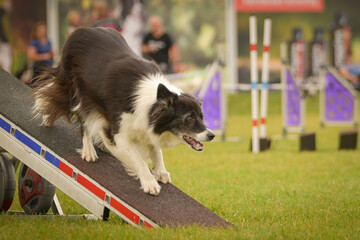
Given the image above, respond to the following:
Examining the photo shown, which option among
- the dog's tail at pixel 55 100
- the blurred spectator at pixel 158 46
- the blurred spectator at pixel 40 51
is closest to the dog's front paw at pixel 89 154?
the dog's tail at pixel 55 100

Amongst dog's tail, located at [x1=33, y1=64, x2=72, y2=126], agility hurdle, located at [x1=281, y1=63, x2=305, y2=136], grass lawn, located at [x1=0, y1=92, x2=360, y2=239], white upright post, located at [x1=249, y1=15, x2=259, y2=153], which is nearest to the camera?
grass lawn, located at [x1=0, y1=92, x2=360, y2=239]

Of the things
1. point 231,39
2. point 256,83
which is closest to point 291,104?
point 256,83

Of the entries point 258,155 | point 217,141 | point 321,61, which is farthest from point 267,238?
point 321,61

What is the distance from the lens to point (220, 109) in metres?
10.8

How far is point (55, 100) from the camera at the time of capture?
5098 millimetres

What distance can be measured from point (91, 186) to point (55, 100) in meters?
1.30

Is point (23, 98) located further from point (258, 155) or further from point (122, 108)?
point (258, 155)

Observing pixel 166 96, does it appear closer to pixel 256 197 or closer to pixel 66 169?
pixel 66 169

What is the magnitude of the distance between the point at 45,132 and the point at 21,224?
0.85 m

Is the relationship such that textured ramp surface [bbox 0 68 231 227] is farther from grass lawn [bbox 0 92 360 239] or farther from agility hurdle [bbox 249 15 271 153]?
agility hurdle [bbox 249 15 271 153]

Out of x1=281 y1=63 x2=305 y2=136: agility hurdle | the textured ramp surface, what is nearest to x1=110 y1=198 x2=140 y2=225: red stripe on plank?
the textured ramp surface

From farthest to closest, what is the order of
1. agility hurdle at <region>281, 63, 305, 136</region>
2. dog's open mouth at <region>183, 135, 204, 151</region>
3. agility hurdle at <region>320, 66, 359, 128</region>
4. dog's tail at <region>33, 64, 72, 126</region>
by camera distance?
agility hurdle at <region>320, 66, 359, 128</region>
agility hurdle at <region>281, 63, 305, 136</region>
dog's tail at <region>33, 64, 72, 126</region>
dog's open mouth at <region>183, 135, 204, 151</region>

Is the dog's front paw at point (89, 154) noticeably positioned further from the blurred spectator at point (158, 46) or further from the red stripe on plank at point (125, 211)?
the blurred spectator at point (158, 46)

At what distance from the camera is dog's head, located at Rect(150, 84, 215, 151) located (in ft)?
13.7
